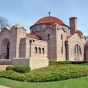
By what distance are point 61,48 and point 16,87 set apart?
27713 mm

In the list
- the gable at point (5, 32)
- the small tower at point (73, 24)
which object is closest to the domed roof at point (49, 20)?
the small tower at point (73, 24)

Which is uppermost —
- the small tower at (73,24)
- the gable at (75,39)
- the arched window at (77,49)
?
the small tower at (73,24)

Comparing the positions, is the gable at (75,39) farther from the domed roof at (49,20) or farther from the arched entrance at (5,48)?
the arched entrance at (5,48)

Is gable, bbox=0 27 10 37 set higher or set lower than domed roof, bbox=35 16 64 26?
lower

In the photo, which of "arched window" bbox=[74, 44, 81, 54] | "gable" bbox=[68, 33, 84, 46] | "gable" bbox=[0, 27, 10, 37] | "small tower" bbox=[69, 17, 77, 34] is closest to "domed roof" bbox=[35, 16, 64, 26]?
"gable" bbox=[68, 33, 84, 46]

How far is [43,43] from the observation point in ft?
115

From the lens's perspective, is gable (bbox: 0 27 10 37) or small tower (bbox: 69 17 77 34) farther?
small tower (bbox: 69 17 77 34)

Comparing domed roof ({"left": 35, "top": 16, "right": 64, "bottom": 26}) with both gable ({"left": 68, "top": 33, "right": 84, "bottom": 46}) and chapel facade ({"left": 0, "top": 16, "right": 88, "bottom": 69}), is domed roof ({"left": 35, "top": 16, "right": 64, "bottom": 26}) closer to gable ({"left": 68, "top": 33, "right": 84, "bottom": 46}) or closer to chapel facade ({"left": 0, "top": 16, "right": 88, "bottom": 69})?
chapel facade ({"left": 0, "top": 16, "right": 88, "bottom": 69})

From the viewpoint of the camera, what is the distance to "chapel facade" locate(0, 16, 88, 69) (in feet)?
105

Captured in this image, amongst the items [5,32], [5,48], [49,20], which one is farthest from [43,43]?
[5,48]

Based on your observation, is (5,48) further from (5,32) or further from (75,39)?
(75,39)

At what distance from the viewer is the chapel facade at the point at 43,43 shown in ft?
105

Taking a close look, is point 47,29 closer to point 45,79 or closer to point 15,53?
point 15,53

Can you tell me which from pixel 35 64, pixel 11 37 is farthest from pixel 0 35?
pixel 35 64
